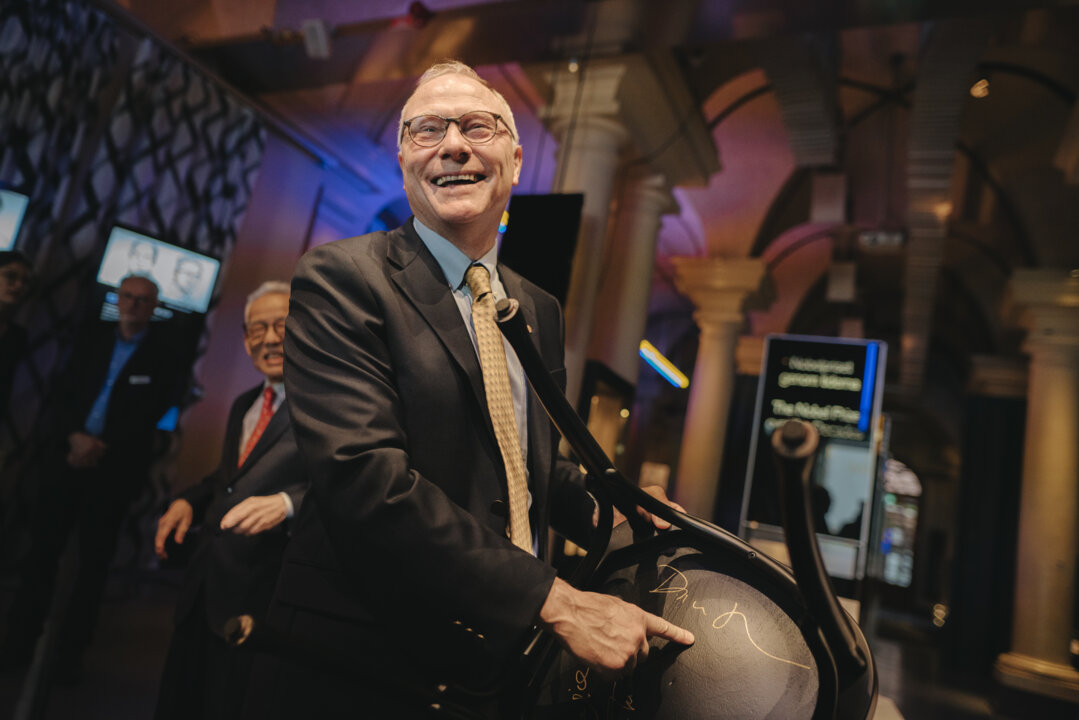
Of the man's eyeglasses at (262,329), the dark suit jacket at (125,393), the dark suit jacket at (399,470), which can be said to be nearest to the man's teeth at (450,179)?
the dark suit jacket at (399,470)

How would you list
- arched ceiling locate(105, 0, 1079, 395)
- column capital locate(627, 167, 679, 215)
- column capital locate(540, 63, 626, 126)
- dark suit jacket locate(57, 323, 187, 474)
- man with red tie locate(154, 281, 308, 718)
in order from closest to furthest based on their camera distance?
1. man with red tie locate(154, 281, 308, 718)
2. dark suit jacket locate(57, 323, 187, 474)
3. arched ceiling locate(105, 0, 1079, 395)
4. column capital locate(540, 63, 626, 126)
5. column capital locate(627, 167, 679, 215)

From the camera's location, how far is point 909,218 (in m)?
7.04

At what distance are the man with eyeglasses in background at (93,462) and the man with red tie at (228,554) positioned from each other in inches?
52.9

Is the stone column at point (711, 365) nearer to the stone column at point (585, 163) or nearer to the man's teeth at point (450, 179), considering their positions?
the stone column at point (585, 163)

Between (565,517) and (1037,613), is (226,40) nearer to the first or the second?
(565,517)

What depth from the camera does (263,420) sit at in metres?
2.56

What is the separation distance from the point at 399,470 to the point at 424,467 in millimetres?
119

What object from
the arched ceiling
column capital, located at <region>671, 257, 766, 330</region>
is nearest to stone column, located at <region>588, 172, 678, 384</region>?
the arched ceiling

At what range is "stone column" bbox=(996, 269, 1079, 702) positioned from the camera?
7375 mm

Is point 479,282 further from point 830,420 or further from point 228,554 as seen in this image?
point 830,420

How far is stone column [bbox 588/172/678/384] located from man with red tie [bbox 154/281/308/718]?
391 centimetres

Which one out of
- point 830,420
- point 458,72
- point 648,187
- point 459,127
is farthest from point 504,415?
point 830,420

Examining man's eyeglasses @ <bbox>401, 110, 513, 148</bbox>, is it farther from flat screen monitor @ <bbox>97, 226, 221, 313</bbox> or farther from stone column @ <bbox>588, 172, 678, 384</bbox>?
stone column @ <bbox>588, 172, 678, 384</bbox>
